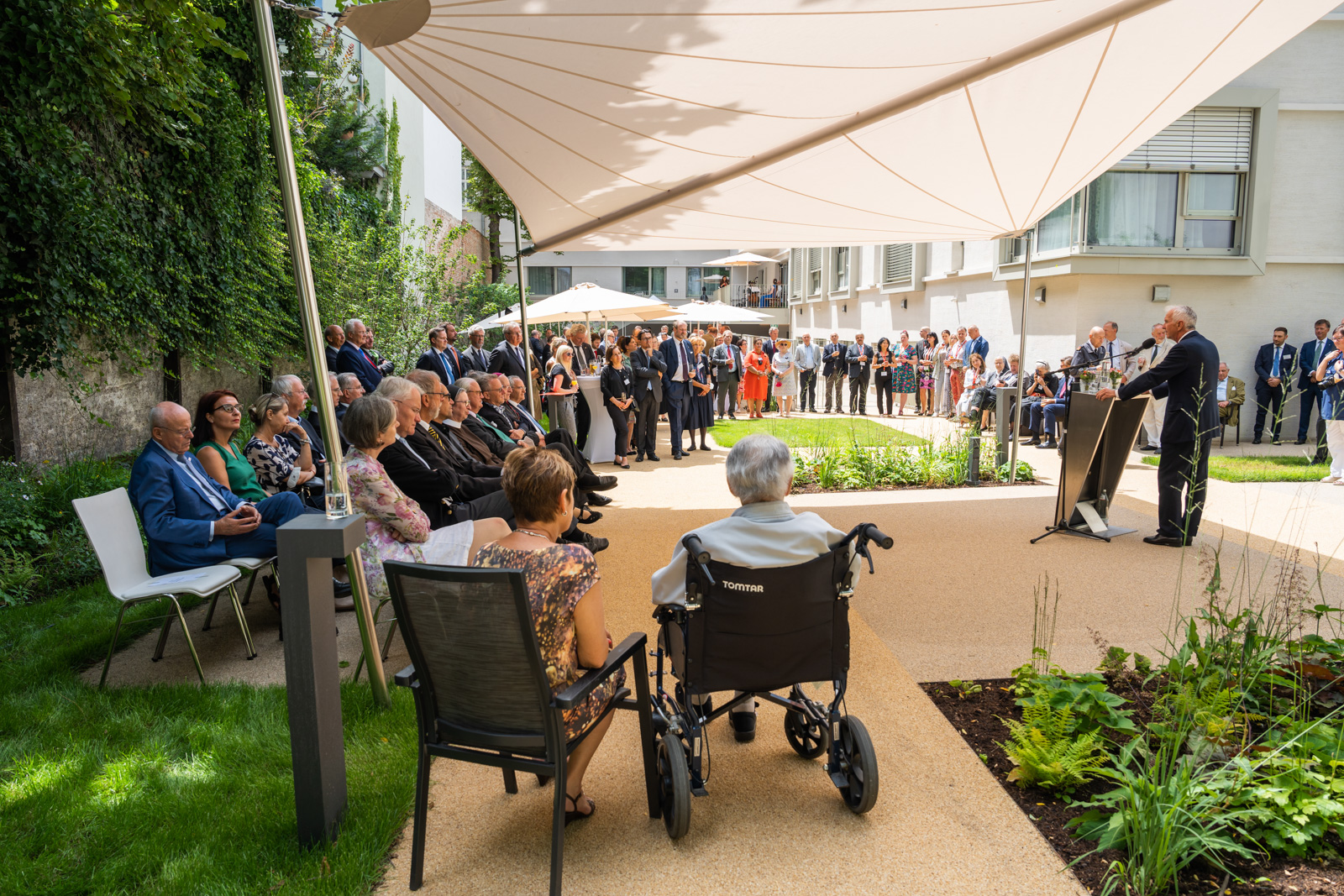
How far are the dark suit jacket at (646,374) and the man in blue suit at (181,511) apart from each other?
750 cm

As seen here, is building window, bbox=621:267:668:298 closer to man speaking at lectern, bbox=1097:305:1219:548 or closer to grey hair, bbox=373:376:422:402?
man speaking at lectern, bbox=1097:305:1219:548

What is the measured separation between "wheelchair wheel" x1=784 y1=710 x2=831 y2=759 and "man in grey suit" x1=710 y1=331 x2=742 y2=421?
45.5ft

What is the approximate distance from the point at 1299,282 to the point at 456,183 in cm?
2818

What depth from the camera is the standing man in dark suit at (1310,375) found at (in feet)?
40.0

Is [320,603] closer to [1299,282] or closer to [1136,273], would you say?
[1136,273]

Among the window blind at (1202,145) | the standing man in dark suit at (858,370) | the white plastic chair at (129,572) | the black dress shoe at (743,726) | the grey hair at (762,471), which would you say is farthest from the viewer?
the standing man in dark suit at (858,370)

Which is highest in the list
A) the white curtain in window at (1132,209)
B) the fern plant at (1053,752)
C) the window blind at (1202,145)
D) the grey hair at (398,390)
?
the window blind at (1202,145)

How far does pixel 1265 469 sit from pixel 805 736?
31.6ft

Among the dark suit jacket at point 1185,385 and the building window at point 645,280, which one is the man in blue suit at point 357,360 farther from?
the building window at point 645,280

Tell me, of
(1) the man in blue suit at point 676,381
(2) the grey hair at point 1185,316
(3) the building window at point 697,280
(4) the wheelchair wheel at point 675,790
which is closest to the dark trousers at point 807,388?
(1) the man in blue suit at point 676,381

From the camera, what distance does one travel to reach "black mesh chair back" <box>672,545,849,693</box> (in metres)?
2.62

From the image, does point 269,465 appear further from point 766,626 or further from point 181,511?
point 766,626

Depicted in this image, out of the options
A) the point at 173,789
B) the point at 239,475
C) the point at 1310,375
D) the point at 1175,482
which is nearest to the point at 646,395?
the point at 1175,482

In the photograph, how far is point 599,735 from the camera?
269 cm
